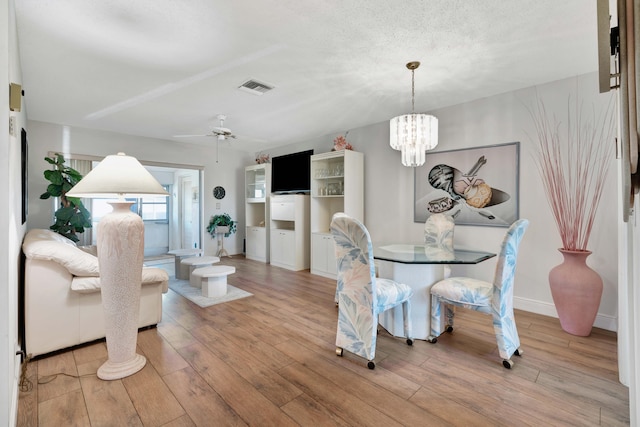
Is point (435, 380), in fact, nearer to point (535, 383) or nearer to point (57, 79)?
point (535, 383)

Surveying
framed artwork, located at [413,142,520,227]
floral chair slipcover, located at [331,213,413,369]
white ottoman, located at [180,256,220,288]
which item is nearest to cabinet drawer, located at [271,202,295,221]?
white ottoman, located at [180,256,220,288]

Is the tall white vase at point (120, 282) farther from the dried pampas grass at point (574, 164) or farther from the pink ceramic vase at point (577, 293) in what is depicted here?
the dried pampas grass at point (574, 164)

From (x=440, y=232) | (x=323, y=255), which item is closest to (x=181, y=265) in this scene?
(x=323, y=255)

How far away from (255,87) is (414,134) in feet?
5.85

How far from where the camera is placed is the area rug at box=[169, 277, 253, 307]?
11.5 ft

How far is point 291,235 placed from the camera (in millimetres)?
5445

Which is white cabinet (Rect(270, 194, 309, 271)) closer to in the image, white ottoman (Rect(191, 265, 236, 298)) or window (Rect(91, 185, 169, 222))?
white ottoman (Rect(191, 265, 236, 298))

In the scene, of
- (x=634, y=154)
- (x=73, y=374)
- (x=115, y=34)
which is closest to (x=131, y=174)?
(x=115, y=34)

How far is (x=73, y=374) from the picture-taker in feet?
6.64

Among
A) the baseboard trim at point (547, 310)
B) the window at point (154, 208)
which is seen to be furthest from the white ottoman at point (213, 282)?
the window at point (154, 208)

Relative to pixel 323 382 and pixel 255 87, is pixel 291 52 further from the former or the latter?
pixel 323 382

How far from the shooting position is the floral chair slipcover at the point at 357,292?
205 centimetres

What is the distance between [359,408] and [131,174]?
6.83 feet

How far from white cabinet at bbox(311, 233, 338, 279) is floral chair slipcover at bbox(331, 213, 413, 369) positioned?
2439 millimetres
